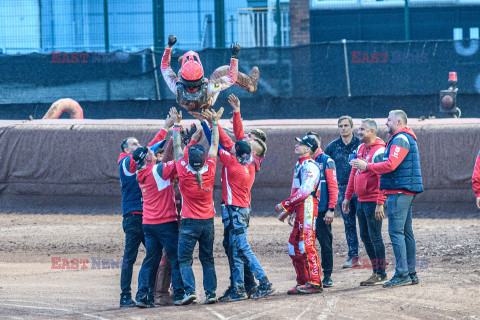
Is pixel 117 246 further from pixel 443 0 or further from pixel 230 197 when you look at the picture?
pixel 443 0

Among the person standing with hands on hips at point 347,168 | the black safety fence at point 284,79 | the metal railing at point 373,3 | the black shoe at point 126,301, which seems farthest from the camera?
the metal railing at point 373,3

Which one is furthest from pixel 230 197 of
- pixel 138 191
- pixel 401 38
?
pixel 401 38

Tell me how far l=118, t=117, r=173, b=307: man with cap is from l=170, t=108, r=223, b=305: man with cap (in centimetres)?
65

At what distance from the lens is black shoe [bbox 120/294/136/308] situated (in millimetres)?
7868

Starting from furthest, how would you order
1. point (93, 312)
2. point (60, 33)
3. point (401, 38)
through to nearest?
point (401, 38), point (60, 33), point (93, 312)

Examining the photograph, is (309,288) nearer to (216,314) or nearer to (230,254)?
(230,254)

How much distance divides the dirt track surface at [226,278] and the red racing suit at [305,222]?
0.31 m

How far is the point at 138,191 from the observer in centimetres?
822

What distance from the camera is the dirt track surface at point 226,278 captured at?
7285mm

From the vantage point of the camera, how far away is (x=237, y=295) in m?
7.88

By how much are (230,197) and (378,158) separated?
1981mm

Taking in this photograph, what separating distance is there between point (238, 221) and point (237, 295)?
2.75 feet

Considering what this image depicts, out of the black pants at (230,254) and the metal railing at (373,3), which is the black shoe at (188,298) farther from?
the metal railing at (373,3)

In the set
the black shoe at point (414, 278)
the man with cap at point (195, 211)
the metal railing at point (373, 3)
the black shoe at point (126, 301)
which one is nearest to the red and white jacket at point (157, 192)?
the man with cap at point (195, 211)
